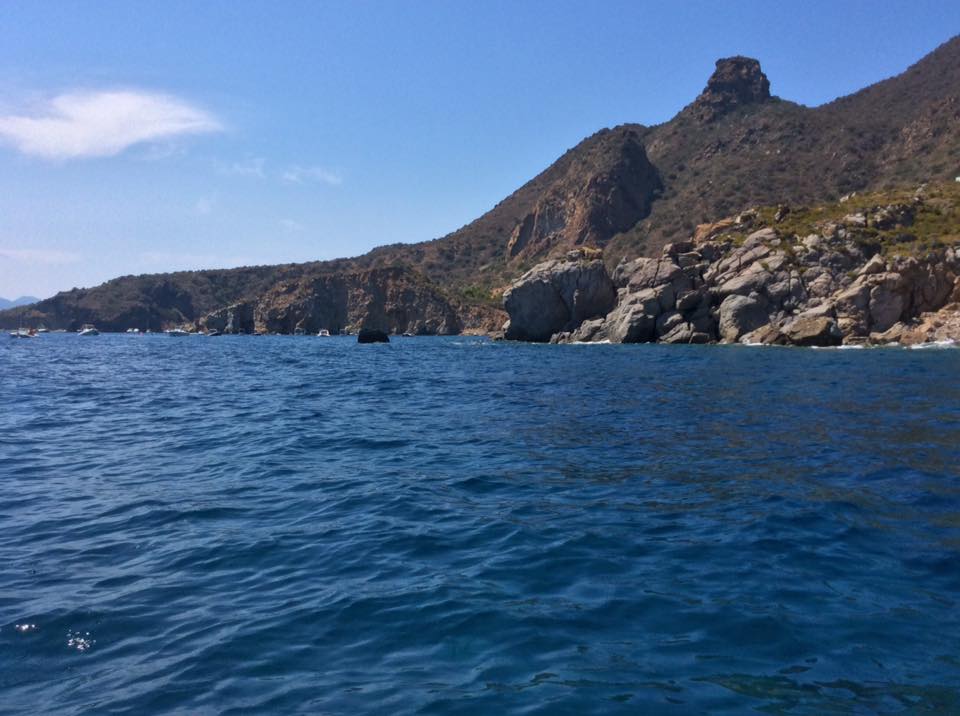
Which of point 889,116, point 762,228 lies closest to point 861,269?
point 762,228

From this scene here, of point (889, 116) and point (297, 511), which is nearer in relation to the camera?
point (297, 511)

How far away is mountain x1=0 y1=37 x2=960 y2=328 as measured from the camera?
131 metres

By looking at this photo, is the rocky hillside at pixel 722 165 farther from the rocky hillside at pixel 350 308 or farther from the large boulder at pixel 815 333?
the large boulder at pixel 815 333

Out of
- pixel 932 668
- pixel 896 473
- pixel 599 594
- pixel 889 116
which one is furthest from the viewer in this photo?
pixel 889 116

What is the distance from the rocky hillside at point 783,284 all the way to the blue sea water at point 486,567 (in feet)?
139

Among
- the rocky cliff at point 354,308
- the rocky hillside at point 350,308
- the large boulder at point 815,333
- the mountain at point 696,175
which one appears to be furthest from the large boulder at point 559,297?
the rocky hillside at point 350,308

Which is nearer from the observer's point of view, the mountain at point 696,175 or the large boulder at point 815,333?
the large boulder at point 815,333

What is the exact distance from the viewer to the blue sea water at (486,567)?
18.1ft

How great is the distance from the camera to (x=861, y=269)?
60.1m

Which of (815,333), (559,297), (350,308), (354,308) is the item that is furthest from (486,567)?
(350,308)

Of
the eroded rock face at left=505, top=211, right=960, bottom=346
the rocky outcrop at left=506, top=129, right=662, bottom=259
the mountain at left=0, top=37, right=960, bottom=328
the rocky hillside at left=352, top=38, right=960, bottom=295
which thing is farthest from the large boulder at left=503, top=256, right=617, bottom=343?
the rocky outcrop at left=506, top=129, right=662, bottom=259

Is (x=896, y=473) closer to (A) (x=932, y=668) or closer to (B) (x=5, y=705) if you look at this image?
(A) (x=932, y=668)

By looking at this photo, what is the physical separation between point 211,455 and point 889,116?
164642mm

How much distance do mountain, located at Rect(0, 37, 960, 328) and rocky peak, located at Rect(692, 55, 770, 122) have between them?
1.15 ft
